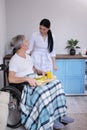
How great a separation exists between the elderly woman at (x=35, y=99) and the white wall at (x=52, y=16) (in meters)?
1.62

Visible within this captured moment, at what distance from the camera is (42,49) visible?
354cm

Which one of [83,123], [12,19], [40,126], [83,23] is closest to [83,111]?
[83,123]

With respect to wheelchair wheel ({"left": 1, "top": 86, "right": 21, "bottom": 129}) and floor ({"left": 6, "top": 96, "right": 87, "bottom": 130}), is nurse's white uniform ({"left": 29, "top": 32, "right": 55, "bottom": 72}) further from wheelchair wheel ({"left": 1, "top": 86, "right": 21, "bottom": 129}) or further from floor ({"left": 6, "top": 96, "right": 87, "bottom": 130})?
wheelchair wheel ({"left": 1, "top": 86, "right": 21, "bottom": 129})

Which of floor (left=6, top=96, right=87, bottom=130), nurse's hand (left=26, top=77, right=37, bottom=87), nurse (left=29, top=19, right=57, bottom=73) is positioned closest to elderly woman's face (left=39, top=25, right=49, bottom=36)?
nurse (left=29, top=19, right=57, bottom=73)

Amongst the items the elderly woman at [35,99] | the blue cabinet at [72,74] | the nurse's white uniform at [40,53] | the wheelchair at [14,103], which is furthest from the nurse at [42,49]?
the wheelchair at [14,103]

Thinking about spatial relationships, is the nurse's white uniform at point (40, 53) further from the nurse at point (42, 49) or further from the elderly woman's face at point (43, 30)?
the elderly woman's face at point (43, 30)

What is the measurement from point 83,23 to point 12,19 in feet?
4.48

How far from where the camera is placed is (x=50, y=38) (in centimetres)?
346

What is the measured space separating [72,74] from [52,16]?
1.17 meters

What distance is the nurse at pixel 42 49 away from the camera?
3463 mm

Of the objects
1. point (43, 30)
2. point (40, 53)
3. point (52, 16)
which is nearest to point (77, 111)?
point (40, 53)

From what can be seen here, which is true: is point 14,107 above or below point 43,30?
below

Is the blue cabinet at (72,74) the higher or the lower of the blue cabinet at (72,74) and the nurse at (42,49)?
the lower

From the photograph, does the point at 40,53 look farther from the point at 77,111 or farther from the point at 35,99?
the point at 35,99
